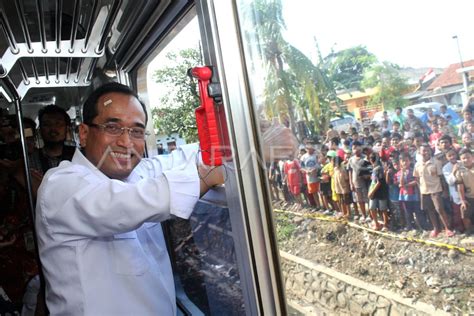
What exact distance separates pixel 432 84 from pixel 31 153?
3.25 metres

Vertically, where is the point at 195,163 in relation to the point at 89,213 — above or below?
above

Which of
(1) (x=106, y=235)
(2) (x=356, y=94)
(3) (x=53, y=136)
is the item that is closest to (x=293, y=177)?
(2) (x=356, y=94)

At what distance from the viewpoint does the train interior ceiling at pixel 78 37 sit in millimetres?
1696

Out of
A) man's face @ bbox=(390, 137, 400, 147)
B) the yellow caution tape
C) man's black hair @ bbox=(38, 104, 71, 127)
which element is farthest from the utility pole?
man's black hair @ bbox=(38, 104, 71, 127)

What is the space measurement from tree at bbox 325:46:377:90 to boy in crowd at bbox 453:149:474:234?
0.24m

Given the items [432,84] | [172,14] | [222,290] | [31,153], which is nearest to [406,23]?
[432,84]

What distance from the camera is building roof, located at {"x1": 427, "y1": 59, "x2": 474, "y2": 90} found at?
62 cm

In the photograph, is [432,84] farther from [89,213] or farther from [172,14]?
[172,14]

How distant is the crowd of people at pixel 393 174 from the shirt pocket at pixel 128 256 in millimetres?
798

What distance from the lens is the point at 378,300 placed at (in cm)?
82

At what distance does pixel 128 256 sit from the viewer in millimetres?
1534

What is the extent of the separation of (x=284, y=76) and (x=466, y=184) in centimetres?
48

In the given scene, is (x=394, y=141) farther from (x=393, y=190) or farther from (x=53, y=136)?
(x=53, y=136)

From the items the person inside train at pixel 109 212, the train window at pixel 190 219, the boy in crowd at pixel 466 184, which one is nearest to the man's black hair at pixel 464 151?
the boy in crowd at pixel 466 184
